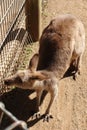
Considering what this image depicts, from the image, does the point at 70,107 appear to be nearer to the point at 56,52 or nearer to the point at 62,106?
the point at 62,106

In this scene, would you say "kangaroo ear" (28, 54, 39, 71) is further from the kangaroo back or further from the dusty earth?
the dusty earth

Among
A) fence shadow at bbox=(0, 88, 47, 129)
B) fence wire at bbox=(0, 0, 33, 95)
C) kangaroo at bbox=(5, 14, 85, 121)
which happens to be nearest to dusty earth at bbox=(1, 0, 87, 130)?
fence shadow at bbox=(0, 88, 47, 129)

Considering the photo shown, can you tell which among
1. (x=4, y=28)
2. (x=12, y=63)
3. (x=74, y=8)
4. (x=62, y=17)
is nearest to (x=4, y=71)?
(x=12, y=63)

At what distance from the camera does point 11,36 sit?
5512mm

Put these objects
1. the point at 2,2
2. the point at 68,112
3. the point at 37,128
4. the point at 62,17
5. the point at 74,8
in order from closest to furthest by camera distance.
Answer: the point at 37,128 < the point at 68,112 < the point at 62,17 < the point at 2,2 < the point at 74,8

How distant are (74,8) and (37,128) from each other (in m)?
3.64

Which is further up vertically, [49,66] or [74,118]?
[49,66]

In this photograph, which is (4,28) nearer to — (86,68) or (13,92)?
(13,92)

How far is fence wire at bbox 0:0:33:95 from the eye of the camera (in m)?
5.10

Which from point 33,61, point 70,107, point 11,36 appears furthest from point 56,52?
point 11,36

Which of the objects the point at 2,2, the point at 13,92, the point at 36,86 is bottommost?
the point at 13,92

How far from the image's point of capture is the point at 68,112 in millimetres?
4613

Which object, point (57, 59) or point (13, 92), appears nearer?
point (57, 59)

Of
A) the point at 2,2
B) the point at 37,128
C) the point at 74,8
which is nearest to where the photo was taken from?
the point at 37,128
